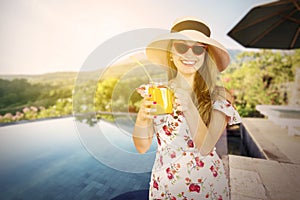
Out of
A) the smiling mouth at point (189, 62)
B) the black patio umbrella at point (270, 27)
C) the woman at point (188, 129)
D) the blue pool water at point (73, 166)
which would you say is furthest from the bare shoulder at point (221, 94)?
the black patio umbrella at point (270, 27)

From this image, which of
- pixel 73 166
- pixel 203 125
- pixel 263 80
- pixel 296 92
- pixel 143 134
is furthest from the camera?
pixel 263 80

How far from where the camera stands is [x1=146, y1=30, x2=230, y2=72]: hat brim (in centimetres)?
83

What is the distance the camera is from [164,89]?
72cm

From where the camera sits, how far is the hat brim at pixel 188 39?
0.83 metres

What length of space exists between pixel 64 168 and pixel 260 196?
11.9 feet

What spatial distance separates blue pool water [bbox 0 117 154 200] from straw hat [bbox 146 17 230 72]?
551 millimetres

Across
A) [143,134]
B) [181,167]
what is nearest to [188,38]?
[143,134]

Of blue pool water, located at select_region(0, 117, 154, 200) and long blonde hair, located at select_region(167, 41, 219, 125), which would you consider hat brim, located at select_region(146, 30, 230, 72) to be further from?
blue pool water, located at select_region(0, 117, 154, 200)

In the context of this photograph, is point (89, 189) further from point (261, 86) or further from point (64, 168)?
point (261, 86)

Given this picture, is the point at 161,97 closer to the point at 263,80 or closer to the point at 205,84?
the point at 205,84

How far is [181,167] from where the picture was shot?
0.90m

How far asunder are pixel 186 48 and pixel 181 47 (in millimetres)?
29

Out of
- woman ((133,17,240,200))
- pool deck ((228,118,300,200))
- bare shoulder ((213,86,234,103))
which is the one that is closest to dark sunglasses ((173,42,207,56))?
woman ((133,17,240,200))

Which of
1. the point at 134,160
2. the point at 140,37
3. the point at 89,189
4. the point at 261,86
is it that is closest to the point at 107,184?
the point at 89,189
